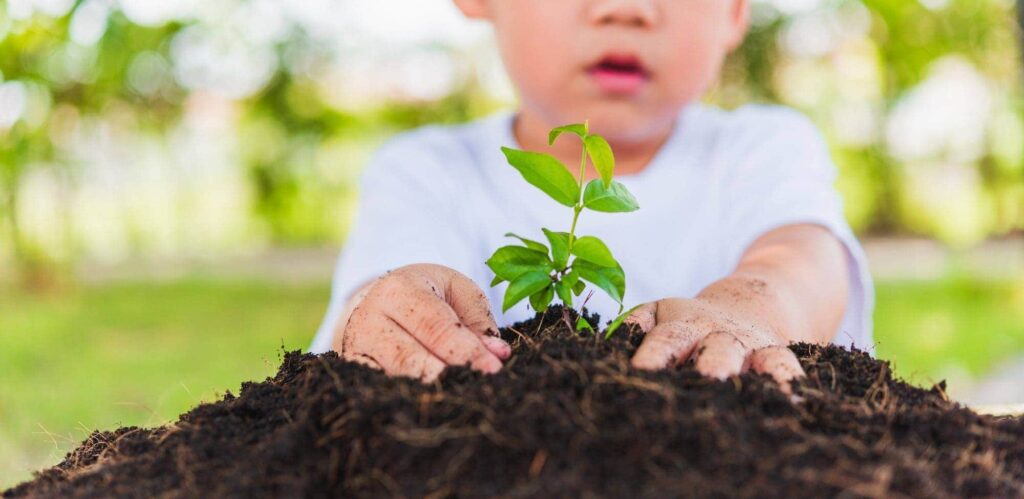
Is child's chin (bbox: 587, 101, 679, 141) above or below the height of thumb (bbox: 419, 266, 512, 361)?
above

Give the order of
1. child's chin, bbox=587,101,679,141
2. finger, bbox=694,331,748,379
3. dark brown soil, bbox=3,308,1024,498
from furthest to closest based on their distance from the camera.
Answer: child's chin, bbox=587,101,679,141 → finger, bbox=694,331,748,379 → dark brown soil, bbox=3,308,1024,498

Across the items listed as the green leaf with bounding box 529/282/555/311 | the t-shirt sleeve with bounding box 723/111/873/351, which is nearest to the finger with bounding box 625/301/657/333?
the green leaf with bounding box 529/282/555/311

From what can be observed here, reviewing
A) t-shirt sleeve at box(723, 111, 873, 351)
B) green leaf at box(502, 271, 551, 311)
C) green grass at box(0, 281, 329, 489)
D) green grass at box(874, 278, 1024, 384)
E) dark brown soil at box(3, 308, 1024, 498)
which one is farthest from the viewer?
green grass at box(874, 278, 1024, 384)

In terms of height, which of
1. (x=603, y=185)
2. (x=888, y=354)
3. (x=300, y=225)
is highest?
(x=300, y=225)

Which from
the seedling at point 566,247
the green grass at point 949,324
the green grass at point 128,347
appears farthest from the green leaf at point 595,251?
the green grass at point 949,324

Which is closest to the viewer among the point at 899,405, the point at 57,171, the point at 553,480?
the point at 553,480

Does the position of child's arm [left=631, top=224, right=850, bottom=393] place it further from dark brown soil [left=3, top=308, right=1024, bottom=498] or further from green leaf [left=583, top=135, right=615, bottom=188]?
green leaf [left=583, top=135, right=615, bottom=188]

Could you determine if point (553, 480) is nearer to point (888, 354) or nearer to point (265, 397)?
point (265, 397)

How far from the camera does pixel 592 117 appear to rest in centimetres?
171

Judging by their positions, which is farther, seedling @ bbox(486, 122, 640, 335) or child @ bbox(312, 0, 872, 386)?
child @ bbox(312, 0, 872, 386)

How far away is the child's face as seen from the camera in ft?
5.30

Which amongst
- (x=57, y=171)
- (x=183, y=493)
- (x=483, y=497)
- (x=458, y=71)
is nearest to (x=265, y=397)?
(x=183, y=493)

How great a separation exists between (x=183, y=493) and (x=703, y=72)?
4.08 feet

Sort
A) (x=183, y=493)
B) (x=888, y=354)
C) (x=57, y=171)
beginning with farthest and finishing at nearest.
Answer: (x=57, y=171)
(x=888, y=354)
(x=183, y=493)
